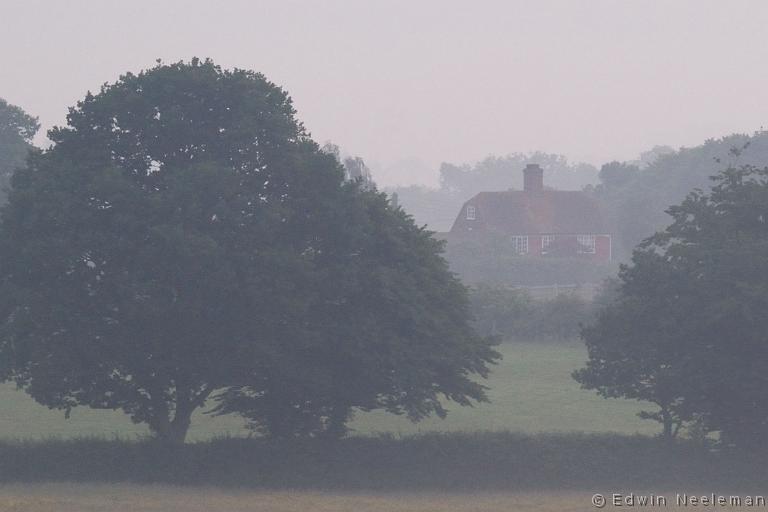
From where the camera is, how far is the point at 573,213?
4412 inches

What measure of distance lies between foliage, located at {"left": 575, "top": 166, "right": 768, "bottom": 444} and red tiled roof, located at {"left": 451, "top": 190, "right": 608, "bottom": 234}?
79.3 meters

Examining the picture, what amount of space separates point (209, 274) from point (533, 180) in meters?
95.6

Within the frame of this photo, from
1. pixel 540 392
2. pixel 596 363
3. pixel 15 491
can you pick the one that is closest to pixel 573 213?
pixel 540 392

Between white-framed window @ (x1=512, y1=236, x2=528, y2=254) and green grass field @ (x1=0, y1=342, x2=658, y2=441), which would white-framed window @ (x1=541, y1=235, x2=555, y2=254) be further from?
green grass field @ (x1=0, y1=342, x2=658, y2=441)

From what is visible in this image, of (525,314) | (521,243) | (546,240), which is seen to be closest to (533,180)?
(546,240)

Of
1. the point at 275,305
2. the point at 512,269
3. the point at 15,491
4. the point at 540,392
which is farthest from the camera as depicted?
the point at 512,269

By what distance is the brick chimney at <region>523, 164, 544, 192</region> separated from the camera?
381 ft

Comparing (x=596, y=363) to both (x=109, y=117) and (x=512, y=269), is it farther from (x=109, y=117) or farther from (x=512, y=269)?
(x=512, y=269)

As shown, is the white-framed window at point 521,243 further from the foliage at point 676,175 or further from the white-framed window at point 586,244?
the foliage at point 676,175

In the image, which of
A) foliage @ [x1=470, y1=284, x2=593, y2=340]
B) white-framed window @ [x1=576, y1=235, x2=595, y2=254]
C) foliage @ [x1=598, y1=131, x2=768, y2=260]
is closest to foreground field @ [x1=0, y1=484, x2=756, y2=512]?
foliage @ [x1=470, y1=284, x2=593, y2=340]

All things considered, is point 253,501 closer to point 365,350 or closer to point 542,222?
point 365,350

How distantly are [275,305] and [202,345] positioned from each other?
6.91 feet

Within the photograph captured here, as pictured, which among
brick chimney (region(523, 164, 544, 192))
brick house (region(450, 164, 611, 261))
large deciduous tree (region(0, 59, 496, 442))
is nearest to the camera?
large deciduous tree (region(0, 59, 496, 442))

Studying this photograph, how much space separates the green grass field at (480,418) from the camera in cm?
3369
